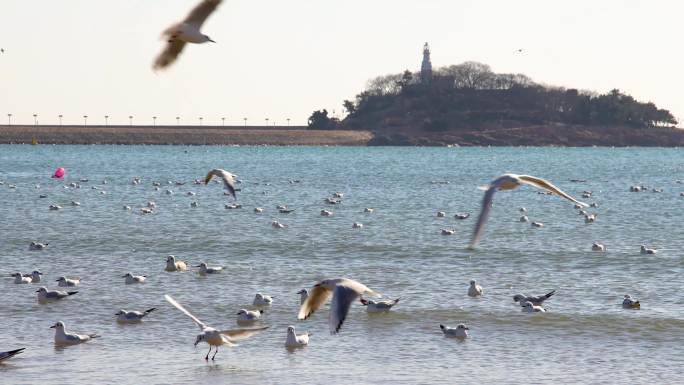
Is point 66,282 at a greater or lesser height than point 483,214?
lesser

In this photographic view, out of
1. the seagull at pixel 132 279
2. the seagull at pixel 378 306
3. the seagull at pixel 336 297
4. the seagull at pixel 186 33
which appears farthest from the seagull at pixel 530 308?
the seagull at pixel 186 33

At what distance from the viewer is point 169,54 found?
34.9 ft

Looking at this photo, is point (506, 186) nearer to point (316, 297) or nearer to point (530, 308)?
point (316, 297)

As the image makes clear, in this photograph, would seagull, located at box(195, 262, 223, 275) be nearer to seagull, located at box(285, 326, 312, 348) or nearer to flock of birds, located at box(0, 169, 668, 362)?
flock of birds, located at box(0, 169, 668, 362)

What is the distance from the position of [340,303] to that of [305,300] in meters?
2.84

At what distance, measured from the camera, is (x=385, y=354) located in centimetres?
1811

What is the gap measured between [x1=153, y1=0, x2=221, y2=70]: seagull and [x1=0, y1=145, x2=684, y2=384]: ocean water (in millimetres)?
6617

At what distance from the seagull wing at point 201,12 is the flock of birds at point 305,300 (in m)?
2.96

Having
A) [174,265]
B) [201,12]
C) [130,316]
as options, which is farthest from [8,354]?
[174,265]

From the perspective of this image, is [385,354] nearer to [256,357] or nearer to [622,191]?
[256,357]

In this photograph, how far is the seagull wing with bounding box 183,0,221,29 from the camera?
1059 cm

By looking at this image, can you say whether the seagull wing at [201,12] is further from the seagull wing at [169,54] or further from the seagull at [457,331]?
the seagull at [457,331]


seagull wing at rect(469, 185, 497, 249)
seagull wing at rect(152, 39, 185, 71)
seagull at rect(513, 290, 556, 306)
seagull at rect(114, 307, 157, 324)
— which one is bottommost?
seagull at rect(114, 307, 157, 324)

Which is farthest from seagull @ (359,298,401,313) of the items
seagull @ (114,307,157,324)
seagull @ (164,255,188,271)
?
seagull @ (164,255,188,271)
